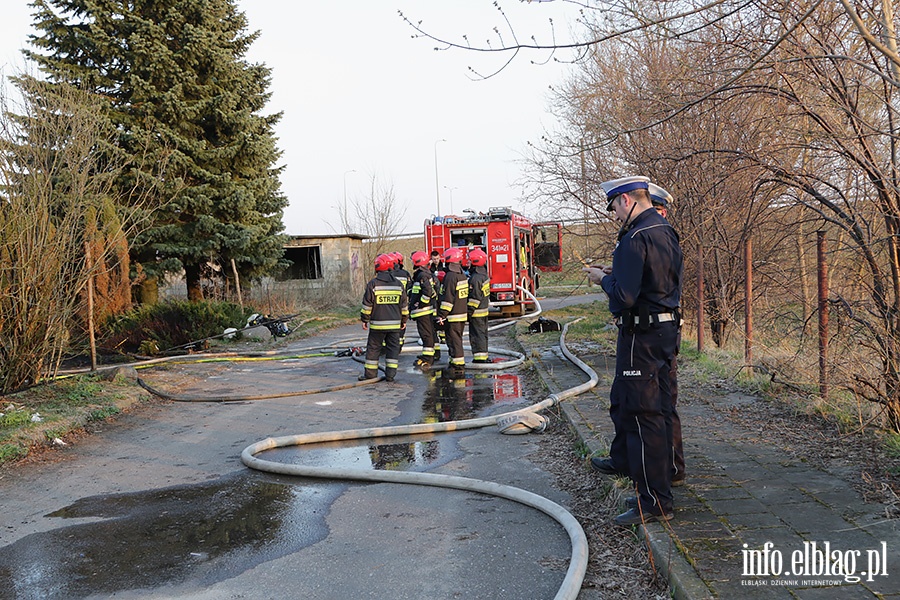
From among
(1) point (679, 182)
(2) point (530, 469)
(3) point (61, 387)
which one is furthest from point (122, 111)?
(2) point (530, 469)

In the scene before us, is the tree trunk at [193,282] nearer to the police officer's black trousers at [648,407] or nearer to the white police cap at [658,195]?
the white police cap at [658,195]

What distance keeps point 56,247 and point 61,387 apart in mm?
1725

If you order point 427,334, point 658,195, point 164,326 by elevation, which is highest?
point 658,195

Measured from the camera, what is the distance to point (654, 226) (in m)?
4.05

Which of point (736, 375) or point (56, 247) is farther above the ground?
point (56, 247)

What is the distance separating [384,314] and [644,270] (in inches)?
261

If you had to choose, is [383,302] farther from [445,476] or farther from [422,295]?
[445,476]

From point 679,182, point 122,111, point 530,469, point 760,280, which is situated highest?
point 122,111

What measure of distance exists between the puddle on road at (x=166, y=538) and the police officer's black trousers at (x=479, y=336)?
592 centimetres

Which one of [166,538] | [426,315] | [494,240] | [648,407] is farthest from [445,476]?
[494,240]

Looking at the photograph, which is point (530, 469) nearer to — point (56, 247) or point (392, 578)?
point (392, 578)

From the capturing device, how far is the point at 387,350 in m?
10.5

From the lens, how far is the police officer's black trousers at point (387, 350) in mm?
10367

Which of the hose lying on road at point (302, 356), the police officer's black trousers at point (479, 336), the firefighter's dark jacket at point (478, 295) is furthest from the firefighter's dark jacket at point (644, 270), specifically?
the police officer's black trousers at point (479, 336)
